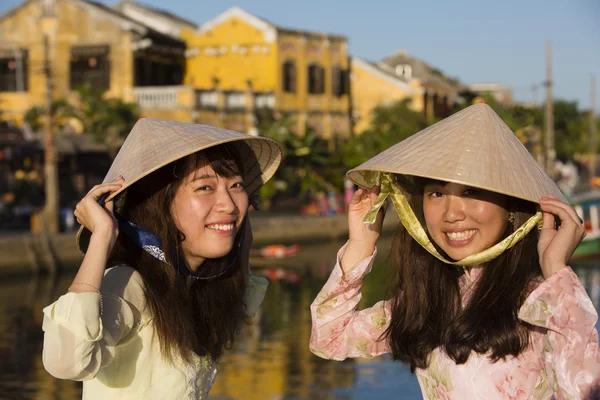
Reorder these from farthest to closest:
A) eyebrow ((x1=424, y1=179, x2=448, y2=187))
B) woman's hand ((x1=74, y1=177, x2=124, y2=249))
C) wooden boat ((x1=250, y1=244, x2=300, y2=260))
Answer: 1. wooden boat ((x1=250, y1=244, x2=300, y2=260))
2. eyebrow ((x1=424, y1=179, x2=448, y2=187))
3. woman's hand ((x1=74, y1=177, x2=124, y2=249))

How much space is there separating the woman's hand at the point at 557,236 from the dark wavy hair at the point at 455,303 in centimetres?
15

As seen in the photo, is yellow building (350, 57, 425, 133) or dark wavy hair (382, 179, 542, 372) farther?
yellow building (350, 57, 425, 133)

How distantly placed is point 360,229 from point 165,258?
60 cm

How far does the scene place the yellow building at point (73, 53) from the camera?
1193 inches

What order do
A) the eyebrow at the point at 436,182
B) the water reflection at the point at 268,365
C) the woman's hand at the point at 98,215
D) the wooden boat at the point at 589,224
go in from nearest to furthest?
the woman's hand at the point at 98,215 < the eyebrow at the point at 436,182 < the water reflection at the point at 268,365 < the wooden boat at the point at 589,224

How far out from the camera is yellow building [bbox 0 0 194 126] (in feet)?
99.4

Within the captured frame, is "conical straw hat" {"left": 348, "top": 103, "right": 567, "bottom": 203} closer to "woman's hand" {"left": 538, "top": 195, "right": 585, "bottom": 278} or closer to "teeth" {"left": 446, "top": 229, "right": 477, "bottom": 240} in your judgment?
"woman's hand" {"left": 538, "top": 195, "right": 585, "bottom": 278}

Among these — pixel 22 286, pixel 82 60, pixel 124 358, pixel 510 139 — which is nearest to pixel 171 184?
pixel 124 358

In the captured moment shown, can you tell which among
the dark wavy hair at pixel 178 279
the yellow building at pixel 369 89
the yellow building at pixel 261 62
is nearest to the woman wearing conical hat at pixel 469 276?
the dark wavy hair at pixel 178 279

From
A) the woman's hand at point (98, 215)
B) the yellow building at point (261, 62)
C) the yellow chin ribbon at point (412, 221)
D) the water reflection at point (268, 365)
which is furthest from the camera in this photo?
the yellow building at point (261, 62)

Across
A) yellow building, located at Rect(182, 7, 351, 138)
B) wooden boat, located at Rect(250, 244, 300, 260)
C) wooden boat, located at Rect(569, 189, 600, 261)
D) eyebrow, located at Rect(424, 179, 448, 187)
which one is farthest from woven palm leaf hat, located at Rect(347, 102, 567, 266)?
yellow building, located at Rect(182, 7, 351, 138)

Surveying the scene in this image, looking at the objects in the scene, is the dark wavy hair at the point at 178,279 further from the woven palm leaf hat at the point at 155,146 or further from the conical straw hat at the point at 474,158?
the conical straw hat at the point at 474,158

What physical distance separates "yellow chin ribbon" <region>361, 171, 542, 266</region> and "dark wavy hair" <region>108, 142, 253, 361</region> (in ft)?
1.31

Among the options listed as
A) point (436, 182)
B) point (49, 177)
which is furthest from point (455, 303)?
point (49, 177)
